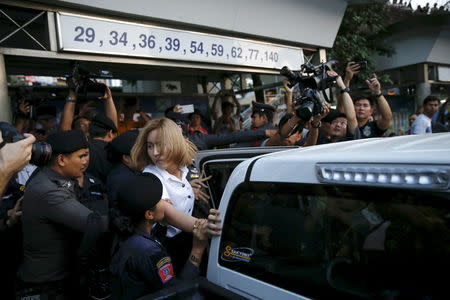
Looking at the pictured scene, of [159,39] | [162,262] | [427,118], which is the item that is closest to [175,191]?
[162,262]

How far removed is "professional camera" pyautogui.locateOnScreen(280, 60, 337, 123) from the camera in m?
2.60

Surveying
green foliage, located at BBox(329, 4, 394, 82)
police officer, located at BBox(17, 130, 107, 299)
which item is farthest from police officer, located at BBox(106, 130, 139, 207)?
green foliage, located at BBox(329, 4, 394, 82)

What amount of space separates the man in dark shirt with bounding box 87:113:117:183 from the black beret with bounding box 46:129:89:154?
0.62 m

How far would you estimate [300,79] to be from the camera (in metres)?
3.03

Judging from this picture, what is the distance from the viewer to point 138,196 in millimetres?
1587

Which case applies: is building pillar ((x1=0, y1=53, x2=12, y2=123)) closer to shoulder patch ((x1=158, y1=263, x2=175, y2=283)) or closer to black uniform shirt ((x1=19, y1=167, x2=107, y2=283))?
black uniform shirt ((x1=19, y1=167, x2=107, y2=283))

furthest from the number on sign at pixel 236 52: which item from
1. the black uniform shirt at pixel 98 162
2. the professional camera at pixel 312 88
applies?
the black uniform shirt at pixel 98 162

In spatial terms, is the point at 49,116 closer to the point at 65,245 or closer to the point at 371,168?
the point at 65,245

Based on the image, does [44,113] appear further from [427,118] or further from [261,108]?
[427,118]

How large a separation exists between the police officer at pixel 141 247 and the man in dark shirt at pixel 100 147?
4.14 feet

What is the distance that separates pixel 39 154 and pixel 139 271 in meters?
0.77

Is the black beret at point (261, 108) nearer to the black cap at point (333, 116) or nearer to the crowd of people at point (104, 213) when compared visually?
the black cap at point (333, 116)

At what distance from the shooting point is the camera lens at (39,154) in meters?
1.61

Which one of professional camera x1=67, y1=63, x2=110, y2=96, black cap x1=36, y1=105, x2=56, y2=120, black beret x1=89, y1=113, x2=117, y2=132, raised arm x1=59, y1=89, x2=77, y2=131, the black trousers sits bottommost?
the black trousers
